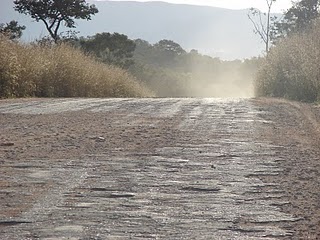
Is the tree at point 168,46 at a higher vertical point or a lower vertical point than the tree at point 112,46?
higher

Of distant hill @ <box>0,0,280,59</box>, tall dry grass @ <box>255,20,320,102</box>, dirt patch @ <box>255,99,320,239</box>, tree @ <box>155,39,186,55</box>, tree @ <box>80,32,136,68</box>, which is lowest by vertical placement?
dirt patch @ <box>255,99,320,239</box>

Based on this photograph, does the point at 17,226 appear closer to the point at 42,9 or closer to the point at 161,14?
the point at 42,9

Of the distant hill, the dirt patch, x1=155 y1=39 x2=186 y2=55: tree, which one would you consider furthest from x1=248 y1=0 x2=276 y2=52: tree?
the distant hill

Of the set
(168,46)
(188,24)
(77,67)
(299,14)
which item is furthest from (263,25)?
(188,24)

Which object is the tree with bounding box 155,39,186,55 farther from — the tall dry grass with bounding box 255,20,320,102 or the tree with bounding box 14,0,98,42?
the tall dry grass with bounding box 255,20,320,102

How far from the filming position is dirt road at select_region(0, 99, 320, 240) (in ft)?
12.6

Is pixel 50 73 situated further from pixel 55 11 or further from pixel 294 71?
pixel 55 11

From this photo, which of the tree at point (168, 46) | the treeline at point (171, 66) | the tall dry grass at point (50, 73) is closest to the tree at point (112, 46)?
Result: the treeline at point (171, 66)

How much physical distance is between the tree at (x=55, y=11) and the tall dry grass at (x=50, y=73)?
1025 cm

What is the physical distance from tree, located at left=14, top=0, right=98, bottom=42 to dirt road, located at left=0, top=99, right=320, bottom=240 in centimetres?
2538

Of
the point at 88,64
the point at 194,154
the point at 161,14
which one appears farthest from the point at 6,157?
the point at 161,14

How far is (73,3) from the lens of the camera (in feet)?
112

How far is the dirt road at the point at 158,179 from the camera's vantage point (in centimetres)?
386

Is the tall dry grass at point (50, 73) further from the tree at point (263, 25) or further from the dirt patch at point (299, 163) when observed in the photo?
the tree at point (263, 25)
